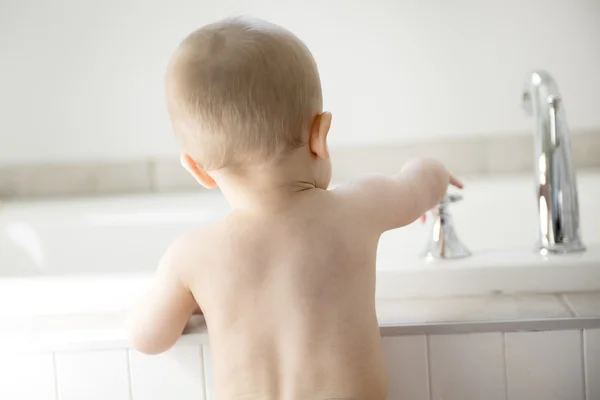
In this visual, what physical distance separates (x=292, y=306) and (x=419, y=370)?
0.16 meters

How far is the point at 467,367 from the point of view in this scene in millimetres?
692

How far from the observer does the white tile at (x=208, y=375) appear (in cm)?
71

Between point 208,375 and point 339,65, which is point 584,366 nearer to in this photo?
point 208,375

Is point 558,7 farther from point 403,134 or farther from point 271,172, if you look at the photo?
point 271,172

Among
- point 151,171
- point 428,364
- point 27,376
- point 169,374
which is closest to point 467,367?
point 428,364

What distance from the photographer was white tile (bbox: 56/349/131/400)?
71 cm

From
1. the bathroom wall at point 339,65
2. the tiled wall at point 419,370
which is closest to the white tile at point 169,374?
the tiled wall at point 419,370

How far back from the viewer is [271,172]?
0.62m

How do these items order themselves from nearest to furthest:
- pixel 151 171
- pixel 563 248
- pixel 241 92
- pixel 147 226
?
pixel 241 92 → pixel 563 248 → pixel 147 226 → pixel 151 171

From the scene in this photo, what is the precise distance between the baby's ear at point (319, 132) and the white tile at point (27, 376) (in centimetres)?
35

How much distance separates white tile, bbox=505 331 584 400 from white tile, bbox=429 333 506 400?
0.01 metres

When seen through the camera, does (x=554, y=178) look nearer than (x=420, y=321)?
No

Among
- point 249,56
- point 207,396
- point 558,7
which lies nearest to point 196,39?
point 249,56

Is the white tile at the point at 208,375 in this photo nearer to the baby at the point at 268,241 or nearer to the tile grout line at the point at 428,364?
the baby at the point at 268,241
